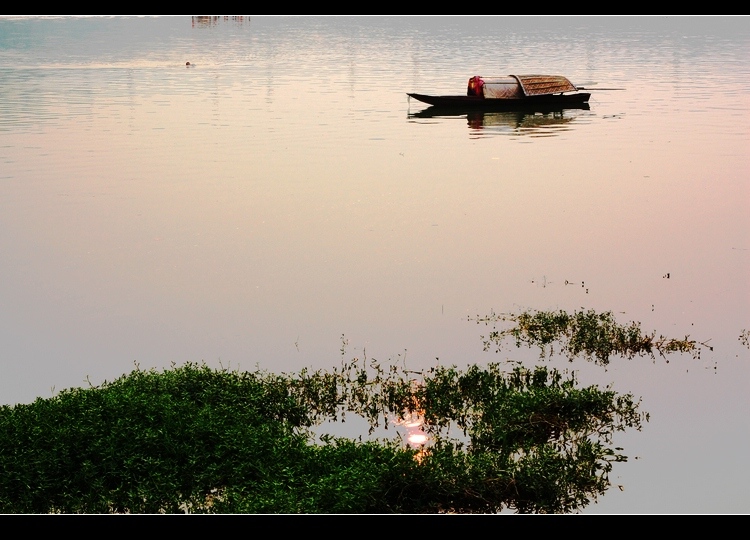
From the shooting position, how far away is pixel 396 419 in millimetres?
13336

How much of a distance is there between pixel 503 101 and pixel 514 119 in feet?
5.66

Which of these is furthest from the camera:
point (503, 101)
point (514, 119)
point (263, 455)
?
point (514, 119)

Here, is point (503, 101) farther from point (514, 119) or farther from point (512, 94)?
point (514, 119)

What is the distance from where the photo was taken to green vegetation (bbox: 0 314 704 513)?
10984 mm

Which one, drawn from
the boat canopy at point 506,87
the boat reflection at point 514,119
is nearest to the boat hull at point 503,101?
the boat canopy at point 506,87

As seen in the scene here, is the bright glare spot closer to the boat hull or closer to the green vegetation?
the green vegetation

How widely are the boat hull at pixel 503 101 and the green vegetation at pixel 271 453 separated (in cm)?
2196

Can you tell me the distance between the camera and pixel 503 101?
34.2m

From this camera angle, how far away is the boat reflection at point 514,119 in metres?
34.2

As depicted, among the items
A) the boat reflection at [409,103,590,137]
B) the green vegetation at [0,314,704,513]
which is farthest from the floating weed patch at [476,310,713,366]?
the boat reflection at [409,103,590,137]

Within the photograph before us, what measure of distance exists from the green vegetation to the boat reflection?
21.4 metres

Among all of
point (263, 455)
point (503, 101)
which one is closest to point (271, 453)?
point (263, 455)

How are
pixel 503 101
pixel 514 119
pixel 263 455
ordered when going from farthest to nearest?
pixel 514 119, pixel 503 101, pixel 263 455

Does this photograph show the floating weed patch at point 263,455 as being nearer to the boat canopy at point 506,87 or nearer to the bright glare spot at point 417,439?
the bright glare spot at point 417,439
